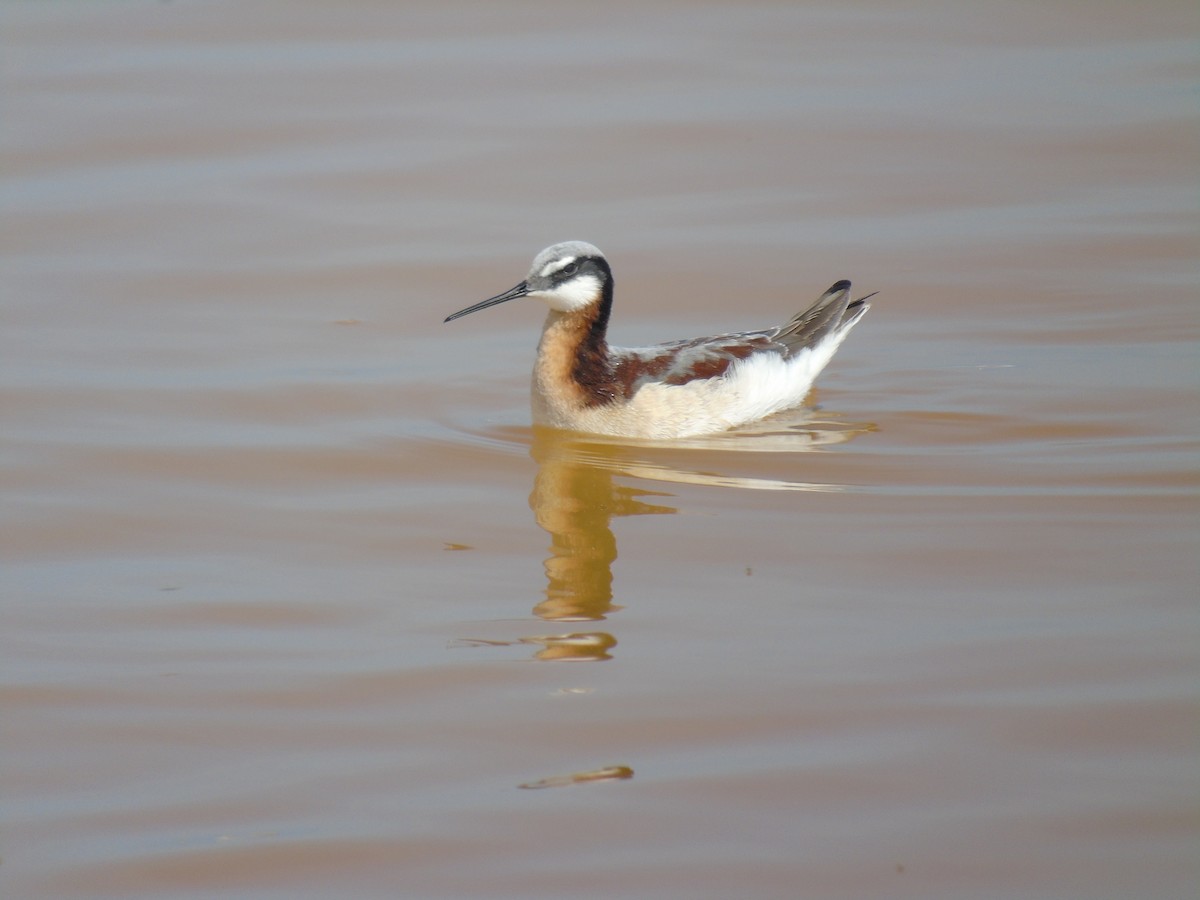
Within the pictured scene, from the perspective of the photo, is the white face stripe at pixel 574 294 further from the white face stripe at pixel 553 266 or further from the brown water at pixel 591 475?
the brown water at pixel 591 475

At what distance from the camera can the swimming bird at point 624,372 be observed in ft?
31.6

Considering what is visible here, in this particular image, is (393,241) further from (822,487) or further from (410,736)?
(410,736)

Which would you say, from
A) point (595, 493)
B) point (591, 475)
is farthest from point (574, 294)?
point (595, 493)

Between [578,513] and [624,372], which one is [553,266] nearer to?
[624,372]

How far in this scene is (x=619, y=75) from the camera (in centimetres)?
1639

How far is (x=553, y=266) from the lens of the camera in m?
9.77

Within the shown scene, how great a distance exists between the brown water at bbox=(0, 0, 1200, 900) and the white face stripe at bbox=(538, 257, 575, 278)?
0.88 metres

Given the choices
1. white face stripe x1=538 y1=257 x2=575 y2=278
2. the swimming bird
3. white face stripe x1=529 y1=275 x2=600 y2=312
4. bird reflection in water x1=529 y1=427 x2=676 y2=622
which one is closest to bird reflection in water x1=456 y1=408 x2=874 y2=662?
bird reflection in water x1=529 y1=427 x2=676 y2=622

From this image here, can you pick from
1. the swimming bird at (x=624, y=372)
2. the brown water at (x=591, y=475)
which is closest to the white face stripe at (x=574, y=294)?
the swimming bird at (x=624, y=372)

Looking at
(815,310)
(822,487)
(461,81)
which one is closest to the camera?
(822,487)

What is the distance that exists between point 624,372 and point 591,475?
111 centimetres

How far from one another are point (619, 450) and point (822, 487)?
4.96 feet

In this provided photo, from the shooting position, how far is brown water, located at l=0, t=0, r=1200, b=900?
529 centimetres

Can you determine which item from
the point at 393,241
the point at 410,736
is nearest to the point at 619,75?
the point at 393,241
